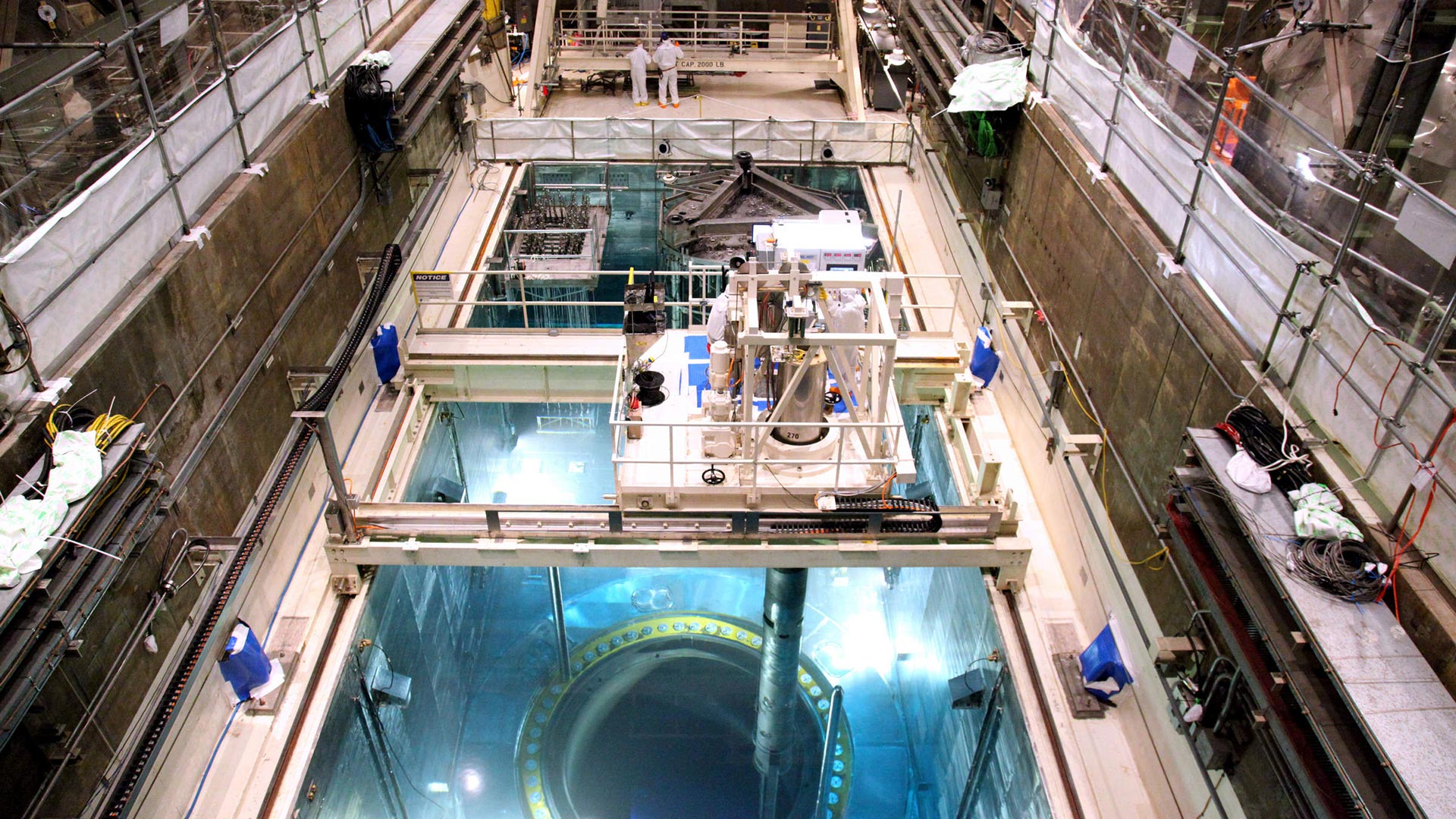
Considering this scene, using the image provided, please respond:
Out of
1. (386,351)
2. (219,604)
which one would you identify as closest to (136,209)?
(219,604)

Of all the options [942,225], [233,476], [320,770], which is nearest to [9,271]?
[233,476]

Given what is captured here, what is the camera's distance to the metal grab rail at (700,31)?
1697cm

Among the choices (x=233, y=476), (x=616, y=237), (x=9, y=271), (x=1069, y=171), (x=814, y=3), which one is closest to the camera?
(x=9, y=271)

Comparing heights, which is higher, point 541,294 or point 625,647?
point 541,294

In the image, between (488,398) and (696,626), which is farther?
(696,626)

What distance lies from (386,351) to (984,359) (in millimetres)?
6032

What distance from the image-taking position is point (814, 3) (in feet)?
62.5

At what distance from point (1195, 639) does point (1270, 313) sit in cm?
195

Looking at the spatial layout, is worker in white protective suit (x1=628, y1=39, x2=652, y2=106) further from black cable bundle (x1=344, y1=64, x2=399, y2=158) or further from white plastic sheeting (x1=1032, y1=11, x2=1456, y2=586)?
white plastic sheeting (x1=1032, y1=11, x2=1456, y2=586)

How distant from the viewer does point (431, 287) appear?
9492 mm

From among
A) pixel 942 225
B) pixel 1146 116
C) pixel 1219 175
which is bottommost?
pixel 1219 175

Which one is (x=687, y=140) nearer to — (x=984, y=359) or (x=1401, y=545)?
(x=984, y=359)

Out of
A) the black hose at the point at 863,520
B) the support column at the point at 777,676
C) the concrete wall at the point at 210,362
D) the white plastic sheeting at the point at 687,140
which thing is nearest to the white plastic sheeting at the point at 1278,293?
the black hose at the point at 863,520

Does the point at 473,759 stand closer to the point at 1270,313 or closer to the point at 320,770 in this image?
the point at 320,770
